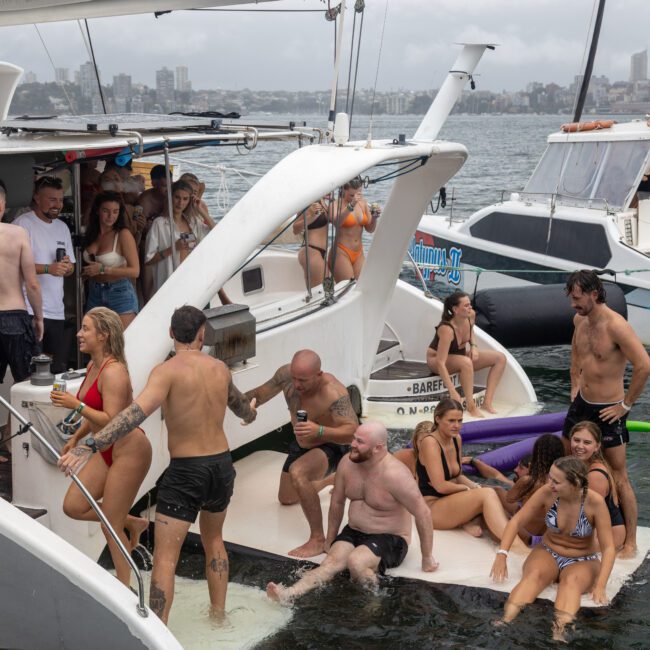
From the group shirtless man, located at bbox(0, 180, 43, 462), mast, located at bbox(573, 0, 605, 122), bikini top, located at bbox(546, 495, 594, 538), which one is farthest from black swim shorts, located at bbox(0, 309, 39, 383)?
mast, located at bbox(573, 0, 605, 122)

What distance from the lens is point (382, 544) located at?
6590 millimetres

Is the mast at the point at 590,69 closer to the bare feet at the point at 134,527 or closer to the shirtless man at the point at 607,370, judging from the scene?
the shirtless man at the point at 607,370

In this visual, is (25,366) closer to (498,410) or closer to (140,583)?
(140,583)

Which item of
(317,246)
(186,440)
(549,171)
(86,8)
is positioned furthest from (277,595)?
(549,171)

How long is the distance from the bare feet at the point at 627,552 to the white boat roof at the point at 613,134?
31.3 feet

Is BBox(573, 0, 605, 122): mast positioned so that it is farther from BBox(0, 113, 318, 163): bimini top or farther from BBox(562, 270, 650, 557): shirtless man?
BBox(562, 270, 650, 557): shirtless man

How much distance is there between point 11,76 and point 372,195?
1228 inches

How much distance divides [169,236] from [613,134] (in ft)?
32.5

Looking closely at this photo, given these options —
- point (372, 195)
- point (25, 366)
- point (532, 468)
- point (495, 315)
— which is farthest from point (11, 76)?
point (372, 195)

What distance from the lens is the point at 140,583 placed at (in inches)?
189

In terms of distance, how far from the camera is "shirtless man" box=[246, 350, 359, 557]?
6.86 m

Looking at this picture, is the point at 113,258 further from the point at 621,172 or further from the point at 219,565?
the point at 621,172

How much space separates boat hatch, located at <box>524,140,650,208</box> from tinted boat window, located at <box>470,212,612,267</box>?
0.64 meters

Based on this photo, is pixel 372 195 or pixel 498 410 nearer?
pixel 498 410
